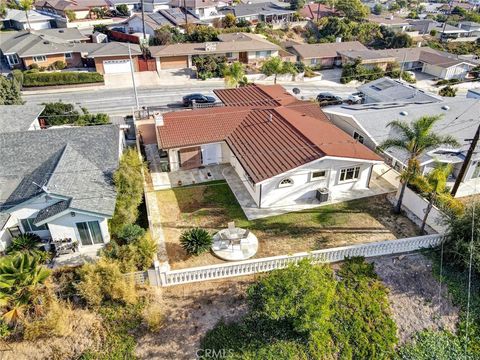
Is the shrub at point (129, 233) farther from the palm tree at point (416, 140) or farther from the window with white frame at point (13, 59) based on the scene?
the window with white frame at point (13, 59)

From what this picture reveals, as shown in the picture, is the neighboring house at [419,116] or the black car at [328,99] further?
the black car at [328,99]

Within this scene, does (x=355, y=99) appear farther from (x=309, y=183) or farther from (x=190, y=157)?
(x=190, y=157)

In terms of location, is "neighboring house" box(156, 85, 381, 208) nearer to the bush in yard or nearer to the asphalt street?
the bush in yard

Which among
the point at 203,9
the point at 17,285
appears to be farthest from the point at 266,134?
the point at 203,9

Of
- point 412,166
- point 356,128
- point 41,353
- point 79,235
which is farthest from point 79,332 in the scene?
point 356,128

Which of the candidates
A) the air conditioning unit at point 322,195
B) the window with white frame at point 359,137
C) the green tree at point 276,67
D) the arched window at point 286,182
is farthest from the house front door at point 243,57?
the arched window at point 286,182

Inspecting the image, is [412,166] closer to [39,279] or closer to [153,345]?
[153,345]

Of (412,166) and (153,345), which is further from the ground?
(412,166)
